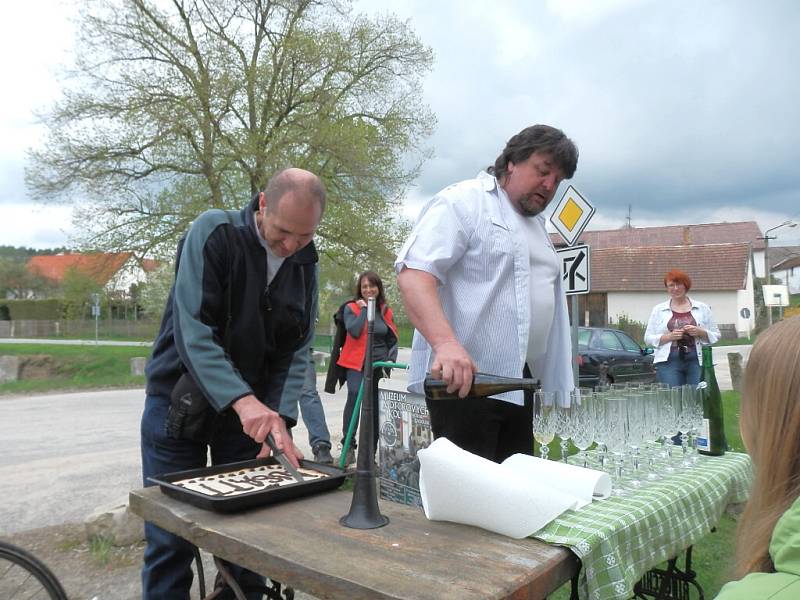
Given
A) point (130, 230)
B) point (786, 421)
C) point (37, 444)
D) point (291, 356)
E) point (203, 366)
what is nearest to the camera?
point (786, 421)

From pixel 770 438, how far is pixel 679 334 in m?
6.19

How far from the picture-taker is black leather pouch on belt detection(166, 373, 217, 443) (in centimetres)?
221

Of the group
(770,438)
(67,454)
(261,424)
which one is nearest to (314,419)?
(67,454)

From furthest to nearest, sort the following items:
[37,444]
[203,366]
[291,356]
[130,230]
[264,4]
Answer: [264,4] < [130,230] < [37,444] < [291,356] < [203,366]

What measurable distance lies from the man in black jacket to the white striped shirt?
41cm

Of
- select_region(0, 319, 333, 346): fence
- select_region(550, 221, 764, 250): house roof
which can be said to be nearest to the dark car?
select_region(0, 319, 333, 346): fence

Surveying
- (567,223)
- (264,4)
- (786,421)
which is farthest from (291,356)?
(264,4)

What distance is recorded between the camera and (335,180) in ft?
54.0

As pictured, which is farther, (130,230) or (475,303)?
(130,230)

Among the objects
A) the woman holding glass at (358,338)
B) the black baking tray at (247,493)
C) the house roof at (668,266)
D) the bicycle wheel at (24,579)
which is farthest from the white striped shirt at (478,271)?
the house roof at (668,266)

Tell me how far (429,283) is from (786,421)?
1.17 m

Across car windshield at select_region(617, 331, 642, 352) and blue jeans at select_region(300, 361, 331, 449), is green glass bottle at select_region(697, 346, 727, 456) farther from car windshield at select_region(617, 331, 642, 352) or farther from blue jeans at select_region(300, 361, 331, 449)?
car windshield at select_region(617, 331, 642, 352)

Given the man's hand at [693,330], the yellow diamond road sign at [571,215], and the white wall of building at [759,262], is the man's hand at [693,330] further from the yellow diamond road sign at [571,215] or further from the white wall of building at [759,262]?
the white wall of building at [759,262]

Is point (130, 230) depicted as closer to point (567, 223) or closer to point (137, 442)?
point (137, 442)
